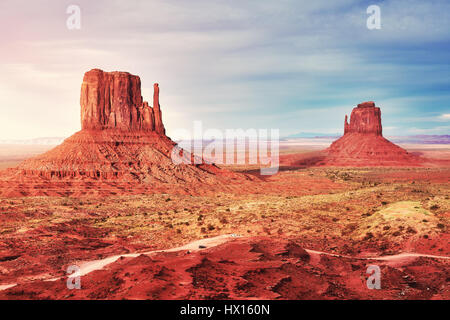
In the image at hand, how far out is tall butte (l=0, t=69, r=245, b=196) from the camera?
57.6 metres

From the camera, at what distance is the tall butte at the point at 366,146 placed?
388 feet

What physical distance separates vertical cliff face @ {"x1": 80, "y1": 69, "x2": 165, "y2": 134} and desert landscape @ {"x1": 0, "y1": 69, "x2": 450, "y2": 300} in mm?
227

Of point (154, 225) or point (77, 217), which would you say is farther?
point (77, 217)

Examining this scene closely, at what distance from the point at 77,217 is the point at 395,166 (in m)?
109

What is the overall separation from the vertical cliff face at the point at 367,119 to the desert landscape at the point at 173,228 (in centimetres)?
7345

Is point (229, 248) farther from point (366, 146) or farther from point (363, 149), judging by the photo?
point (366, 146)

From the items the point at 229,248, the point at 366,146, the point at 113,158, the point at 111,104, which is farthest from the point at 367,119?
the point at 229,248

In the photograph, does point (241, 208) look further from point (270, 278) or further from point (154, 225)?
point (270, 278)

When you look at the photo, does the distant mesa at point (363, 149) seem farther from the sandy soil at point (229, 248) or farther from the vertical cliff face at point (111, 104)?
the sandy soil at point (229, 248)

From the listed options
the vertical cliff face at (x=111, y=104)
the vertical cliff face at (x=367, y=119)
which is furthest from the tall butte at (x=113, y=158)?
the vertical cliff face at (x=367, y=119)
